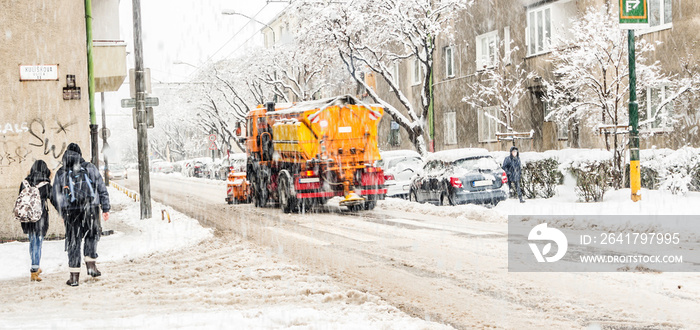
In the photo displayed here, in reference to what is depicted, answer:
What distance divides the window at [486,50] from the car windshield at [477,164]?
1052 centimetres

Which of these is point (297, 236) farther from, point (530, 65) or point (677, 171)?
point (530, 65)

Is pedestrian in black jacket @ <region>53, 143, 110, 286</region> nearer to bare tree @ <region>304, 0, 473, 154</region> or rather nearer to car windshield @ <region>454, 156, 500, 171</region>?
car windshield @ <region>454, 156, 500, 171</region>

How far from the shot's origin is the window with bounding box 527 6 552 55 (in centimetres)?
2458

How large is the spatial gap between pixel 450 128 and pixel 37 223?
2471 cm

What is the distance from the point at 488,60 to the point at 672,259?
19.8 metres

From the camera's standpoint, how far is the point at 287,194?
1797 cm

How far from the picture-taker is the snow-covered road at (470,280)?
6.09m

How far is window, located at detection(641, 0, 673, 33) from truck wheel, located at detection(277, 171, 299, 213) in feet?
38.3

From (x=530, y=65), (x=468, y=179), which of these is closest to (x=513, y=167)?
(x=468, y=179)

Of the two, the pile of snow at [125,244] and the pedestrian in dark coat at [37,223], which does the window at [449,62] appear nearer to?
the pile of snow at [125,244]

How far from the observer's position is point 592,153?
637 inches

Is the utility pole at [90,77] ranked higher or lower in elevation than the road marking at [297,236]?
higher

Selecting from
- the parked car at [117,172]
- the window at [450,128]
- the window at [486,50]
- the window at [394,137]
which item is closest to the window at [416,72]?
the window at [394,137]

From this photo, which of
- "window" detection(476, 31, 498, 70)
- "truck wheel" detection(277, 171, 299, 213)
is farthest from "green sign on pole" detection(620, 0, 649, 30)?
"window" detection(476, 31, 498, 70)
